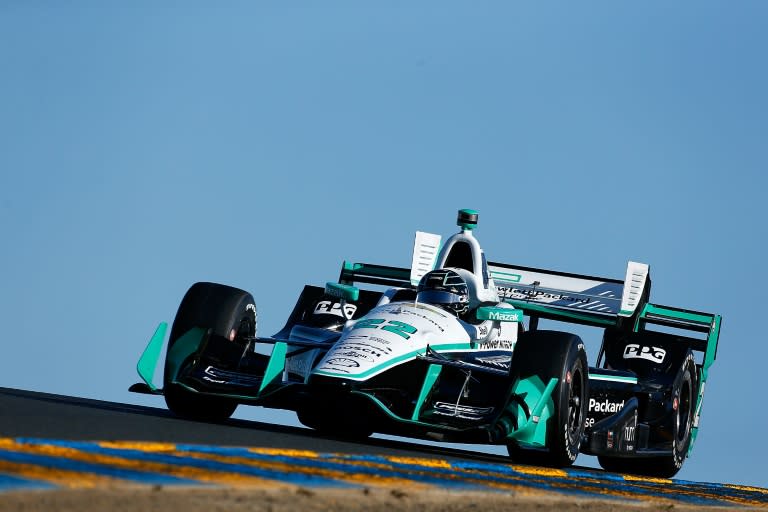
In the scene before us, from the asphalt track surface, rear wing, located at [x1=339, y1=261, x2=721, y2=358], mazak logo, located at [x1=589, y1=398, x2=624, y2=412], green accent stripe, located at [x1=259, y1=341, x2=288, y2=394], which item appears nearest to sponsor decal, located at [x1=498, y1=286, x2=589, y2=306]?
rear wing, located at [x1=339, y1=261, x2=721, y2=358]

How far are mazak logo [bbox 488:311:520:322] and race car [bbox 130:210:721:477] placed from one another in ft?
0.04

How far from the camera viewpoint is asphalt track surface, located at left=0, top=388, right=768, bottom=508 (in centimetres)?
424

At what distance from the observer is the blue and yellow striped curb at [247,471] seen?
407 cm

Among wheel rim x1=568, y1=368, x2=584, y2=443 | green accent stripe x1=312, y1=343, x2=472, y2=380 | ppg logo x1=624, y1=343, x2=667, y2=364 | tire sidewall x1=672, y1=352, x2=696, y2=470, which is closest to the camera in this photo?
green accent stripe x1=312, y1=343, x2=472, y2=380

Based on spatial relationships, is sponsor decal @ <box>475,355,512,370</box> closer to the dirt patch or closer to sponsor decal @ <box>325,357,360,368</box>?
sponsor decal @ <box>325,357,360,368</box>

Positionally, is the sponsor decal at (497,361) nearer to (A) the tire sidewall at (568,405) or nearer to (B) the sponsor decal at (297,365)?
(A) the tire sidewall at (568,405)

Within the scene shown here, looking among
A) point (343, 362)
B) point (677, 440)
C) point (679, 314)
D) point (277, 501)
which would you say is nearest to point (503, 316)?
point (343, 362)

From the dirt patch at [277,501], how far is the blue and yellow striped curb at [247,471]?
7 centimetres

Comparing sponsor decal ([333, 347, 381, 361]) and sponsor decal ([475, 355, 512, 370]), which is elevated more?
sponsor decal ([475, 355, 512, 370])

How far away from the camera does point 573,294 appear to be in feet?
45.0

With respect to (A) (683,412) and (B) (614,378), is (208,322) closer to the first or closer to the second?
(B) (614,378)

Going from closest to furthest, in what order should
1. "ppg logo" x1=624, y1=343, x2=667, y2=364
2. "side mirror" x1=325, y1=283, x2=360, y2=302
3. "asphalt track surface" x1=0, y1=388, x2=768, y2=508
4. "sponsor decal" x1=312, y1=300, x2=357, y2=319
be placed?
"asphalt track surface" x1=0, y1=388, x2=768, y2=508 → "side mirror" x1=325, y1=283, x2=360, y2=302 → "sponsor decal" x1=312, y1=300, x2=357, y2=319 → "ppg logo" x1=624, y1=343, x2=667, y2=364

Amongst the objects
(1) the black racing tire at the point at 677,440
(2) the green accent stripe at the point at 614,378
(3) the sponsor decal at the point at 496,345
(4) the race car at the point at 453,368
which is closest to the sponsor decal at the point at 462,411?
(4) the race car at the point at 453,368

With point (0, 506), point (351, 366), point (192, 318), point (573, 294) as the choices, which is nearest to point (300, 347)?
point (192, 318)
